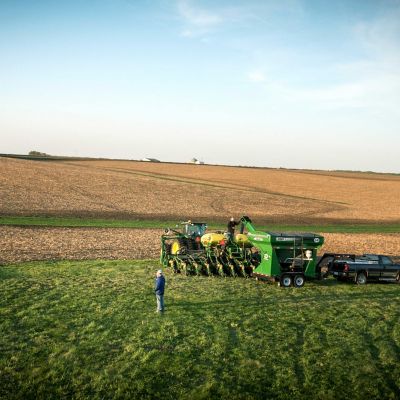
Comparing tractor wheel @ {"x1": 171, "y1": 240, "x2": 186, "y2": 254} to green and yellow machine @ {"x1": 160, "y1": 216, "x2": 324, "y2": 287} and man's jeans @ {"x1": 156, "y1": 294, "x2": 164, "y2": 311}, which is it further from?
man's jeans @ {"x1": 156, "y1": 294, "x2": 164, "y2": 311}

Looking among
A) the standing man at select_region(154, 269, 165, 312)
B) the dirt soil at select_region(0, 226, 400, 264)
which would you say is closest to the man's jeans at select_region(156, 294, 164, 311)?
the standing man at select_region(154, 269, 165, 312)

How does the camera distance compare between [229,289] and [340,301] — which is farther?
[229,289]

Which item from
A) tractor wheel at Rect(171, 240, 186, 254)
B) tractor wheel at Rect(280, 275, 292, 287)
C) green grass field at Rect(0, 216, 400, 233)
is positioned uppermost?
tractor wheel at Rect(171, 240, 186, 254)

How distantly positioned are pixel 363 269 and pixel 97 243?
17043 mm

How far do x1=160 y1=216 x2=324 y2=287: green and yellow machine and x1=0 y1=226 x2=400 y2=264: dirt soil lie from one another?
410 centimetres

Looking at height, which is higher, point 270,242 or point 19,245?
point 270,242

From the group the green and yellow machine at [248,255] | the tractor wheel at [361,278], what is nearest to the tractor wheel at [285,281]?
the green and yellow machine at [248,255]

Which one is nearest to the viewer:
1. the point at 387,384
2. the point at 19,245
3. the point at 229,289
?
the point at 387,384

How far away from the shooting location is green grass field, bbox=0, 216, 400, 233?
39688 millimetres

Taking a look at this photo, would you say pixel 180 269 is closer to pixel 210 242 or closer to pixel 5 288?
pixel 210 242

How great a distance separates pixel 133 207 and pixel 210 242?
29.8 meters

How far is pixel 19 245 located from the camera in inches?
1126

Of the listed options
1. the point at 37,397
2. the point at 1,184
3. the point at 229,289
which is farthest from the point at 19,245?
the point at 1,184

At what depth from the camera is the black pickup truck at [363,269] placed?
21.5 metres
